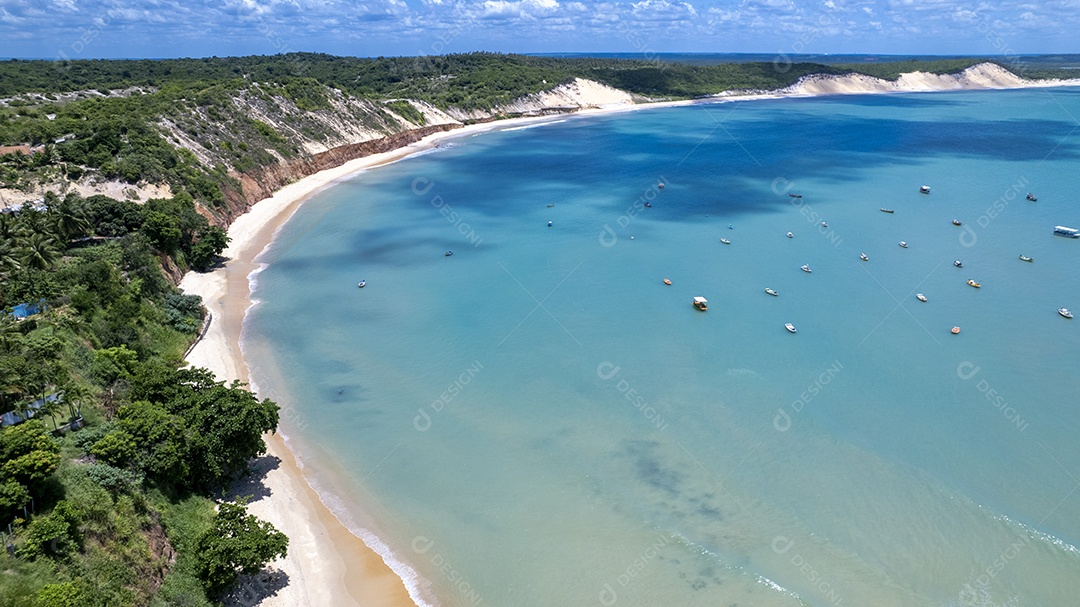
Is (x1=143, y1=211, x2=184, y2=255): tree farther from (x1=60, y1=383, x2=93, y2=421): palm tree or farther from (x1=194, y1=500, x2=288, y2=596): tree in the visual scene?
(x1=194, y1=500, x2=288, y2=596): tree

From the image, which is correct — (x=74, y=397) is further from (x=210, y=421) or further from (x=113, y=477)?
(x=210, y=421)

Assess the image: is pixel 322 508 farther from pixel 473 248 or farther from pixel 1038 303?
pixel 1038 303

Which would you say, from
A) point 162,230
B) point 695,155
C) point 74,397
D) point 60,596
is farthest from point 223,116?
point 60,596

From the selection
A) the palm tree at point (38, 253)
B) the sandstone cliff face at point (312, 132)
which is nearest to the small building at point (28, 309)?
the palm tree at point (38, 253)

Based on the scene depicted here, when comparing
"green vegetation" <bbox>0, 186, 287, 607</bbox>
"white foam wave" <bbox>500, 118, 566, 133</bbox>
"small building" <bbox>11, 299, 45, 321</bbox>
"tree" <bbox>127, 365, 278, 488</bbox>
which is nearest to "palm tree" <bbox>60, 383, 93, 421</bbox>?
"green vegetation" <bbox>0, 186, 287, 607</bbox>

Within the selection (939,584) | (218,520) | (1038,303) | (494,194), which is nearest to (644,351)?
(939,584)

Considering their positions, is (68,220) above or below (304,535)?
above

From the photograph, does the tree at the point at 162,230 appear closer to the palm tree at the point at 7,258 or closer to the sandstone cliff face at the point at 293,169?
the palm tree at the point at 7,258
